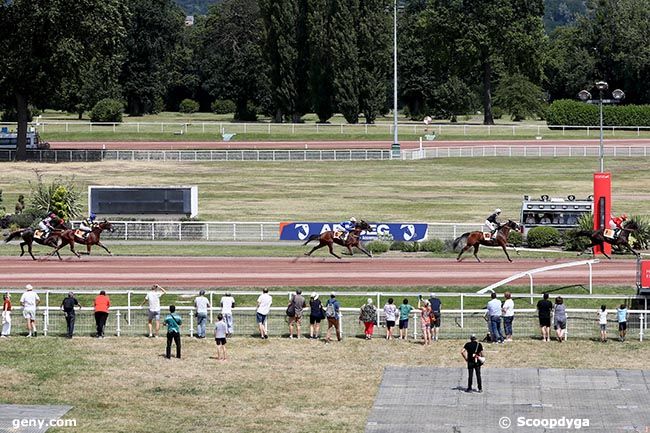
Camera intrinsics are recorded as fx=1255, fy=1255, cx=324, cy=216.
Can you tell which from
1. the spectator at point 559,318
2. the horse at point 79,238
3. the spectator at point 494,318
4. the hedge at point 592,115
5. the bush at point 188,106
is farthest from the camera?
the bush at point 188,106

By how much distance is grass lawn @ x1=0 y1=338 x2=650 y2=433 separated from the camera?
21.9 metres

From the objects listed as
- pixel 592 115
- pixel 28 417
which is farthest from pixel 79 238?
pixel 592 115

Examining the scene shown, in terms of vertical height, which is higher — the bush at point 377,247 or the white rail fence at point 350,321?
the bush at point 377,247

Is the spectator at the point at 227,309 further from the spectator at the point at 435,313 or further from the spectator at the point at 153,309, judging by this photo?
the spectator at the point at 435,313

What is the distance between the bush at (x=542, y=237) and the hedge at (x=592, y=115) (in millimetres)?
55138

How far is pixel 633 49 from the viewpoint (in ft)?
354

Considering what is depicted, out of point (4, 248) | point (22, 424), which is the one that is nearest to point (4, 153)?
point (4, 248)

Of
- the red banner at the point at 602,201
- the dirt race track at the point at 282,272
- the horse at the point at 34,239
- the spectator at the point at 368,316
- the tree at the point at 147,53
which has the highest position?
the tree at the point at 147,53

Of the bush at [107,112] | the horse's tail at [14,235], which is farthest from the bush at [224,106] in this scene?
the horse's tail at [14,235]

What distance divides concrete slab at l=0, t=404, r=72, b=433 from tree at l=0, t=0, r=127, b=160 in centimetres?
5014

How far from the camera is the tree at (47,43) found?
70.9 meters

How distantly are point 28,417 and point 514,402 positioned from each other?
858cm

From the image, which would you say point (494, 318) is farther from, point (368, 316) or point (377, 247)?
point (377, 247)

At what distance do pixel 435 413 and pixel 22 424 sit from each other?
278 inches
